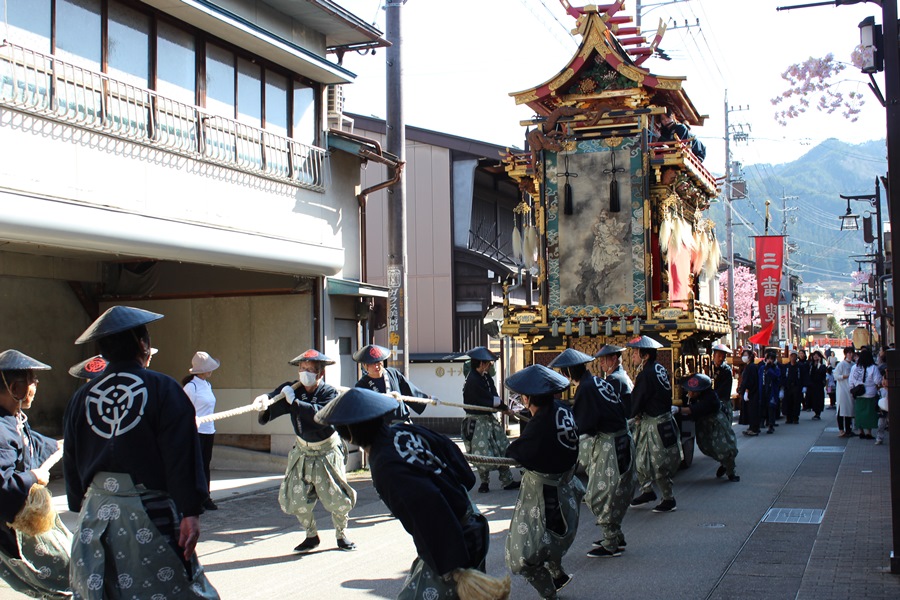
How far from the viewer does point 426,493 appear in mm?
4320

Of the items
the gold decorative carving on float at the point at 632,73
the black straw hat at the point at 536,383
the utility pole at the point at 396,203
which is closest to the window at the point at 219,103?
the utility pole at the point at 396,203

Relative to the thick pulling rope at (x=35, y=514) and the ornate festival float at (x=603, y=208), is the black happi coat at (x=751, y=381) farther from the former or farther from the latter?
the thick pulling rope at (x=35, y=514)

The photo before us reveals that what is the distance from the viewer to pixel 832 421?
25406 millimetres

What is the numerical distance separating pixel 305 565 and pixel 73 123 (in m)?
5.82

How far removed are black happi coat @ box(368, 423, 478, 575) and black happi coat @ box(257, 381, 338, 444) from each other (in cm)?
455

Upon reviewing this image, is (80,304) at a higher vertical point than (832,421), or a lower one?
higher

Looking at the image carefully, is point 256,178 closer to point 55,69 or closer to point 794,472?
point 55,69

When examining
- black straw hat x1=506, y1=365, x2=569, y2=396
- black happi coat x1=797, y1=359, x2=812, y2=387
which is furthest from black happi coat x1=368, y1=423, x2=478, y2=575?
black happi coat x1=797, y1=359, x2=812, y2=387

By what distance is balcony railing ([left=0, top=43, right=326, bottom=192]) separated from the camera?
10008mm

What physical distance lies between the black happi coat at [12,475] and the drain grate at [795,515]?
310 inches

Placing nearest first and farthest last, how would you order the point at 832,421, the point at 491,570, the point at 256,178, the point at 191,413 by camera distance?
the point at 191,413 → the point at 491,570 → the point at 256,178 → the point at 832,421

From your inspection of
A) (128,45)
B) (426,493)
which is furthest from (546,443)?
(128,45)

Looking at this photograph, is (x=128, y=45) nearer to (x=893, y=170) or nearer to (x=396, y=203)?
(x=396, y=203)

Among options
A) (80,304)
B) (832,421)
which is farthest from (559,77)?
(832,421)
